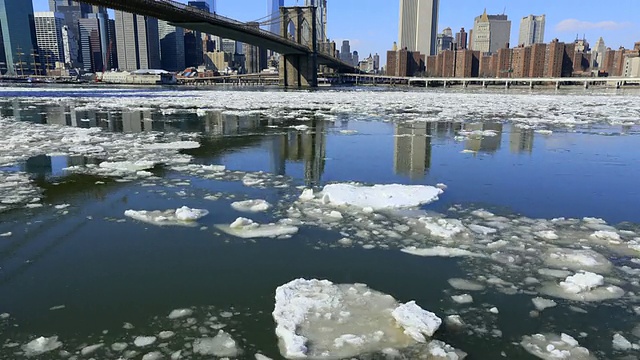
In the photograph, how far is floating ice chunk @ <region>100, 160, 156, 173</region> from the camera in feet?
26.2

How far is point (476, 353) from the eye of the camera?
2.86m

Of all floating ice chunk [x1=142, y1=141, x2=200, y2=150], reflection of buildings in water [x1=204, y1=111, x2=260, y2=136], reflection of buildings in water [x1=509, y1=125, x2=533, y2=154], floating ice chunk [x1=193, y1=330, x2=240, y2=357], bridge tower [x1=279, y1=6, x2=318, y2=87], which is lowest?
floating ice chunk [x1=193, y1=330, x2=240, y2=357]

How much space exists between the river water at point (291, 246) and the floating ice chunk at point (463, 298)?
62 mm

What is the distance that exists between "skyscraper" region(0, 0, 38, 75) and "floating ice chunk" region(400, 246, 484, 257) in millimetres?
208671

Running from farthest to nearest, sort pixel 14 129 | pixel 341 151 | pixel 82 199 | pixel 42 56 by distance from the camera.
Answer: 1. pixel 42 56
2. pixel 14 129
3. pixel 341 151
4. pixel 82 199

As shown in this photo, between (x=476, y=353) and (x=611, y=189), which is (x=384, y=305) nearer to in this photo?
(x=476, y=353)

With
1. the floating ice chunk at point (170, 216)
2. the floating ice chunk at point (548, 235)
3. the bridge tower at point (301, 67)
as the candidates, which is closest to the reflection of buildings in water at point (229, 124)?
the floating ice chunk at point (170, 216)

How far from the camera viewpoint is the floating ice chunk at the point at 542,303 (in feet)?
11.2

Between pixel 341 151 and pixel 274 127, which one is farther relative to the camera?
pixel 274 127

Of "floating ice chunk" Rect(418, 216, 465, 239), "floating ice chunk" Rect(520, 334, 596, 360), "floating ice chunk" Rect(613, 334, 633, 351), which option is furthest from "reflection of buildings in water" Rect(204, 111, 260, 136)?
"floating ice chunk" Rect(613, 334, 633, 351)

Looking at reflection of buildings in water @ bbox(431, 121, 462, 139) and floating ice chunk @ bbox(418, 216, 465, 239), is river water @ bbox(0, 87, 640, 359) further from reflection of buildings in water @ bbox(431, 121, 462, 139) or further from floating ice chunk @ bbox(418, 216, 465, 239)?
reflection of buildings in water @ bbox(431, 121, 462, 139)

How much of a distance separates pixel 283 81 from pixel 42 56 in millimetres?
161776

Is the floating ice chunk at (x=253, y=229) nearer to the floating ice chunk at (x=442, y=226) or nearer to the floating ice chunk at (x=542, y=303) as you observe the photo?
the floating ice chunk at (x=442, y=226)

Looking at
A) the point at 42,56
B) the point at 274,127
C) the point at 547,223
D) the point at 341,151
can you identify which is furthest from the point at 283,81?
the point at 42,56
